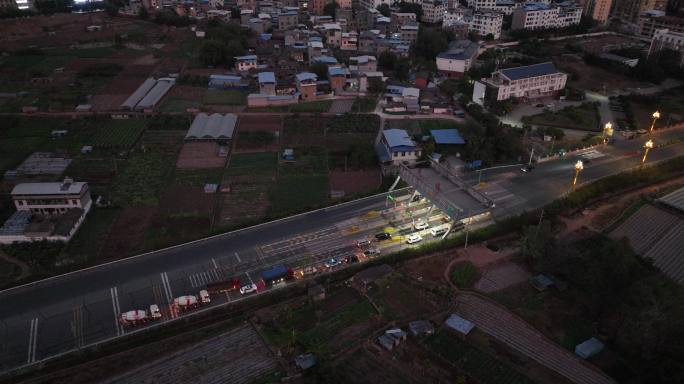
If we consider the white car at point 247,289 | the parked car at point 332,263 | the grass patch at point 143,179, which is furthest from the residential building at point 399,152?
the grass patch at point 143,179

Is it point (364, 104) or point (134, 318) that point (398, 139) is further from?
point (134, 318)

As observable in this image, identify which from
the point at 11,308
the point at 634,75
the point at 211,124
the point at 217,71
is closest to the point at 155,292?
the point at 11,308

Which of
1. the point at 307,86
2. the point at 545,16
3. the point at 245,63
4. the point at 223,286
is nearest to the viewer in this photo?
the point at 223,286

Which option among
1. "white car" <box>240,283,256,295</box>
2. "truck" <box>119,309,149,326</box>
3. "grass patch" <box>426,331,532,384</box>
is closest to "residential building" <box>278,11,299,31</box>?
"white car" <box>240,283,256,295</box>

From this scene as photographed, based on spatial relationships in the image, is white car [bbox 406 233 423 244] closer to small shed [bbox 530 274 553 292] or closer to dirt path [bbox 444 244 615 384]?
dirt path [bbox 444 244 615 384]

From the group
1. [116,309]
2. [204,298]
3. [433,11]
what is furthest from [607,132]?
[433,11]

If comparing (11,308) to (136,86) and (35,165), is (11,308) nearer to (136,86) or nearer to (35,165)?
(35,165)
